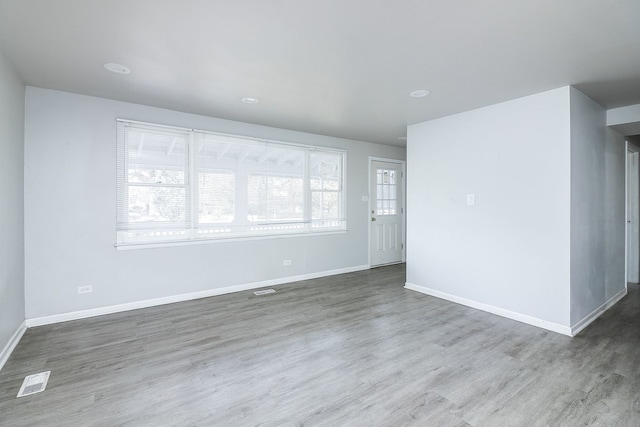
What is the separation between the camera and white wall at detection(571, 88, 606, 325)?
314cm

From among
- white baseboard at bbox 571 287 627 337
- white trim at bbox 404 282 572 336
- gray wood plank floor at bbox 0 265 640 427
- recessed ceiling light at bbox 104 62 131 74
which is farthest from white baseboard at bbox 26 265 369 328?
white baseboard at bbox 571 287 627 337

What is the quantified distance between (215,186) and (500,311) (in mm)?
4021

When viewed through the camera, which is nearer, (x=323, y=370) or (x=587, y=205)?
(x=323, y=370)

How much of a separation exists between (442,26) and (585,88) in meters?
2.18

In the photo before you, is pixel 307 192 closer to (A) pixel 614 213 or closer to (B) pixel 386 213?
(B) pixel 386 213

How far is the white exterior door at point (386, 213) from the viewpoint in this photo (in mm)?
6188

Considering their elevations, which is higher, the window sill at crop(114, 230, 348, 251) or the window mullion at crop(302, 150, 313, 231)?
the window mullion at crop(302, 150, 313, 231)

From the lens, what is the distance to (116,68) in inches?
108

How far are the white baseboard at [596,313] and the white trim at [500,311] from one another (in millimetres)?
128

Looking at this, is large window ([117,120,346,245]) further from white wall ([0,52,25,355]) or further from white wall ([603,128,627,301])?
white wall ([603,128,627,301])

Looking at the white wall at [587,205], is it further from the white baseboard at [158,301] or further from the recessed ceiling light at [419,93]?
the white baseboard at [158,301]

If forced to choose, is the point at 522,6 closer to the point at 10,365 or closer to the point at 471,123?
the point at 471,123

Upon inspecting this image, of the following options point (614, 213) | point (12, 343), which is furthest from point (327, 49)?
point (614, 213)

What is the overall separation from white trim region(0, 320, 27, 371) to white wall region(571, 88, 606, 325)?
5.23m
